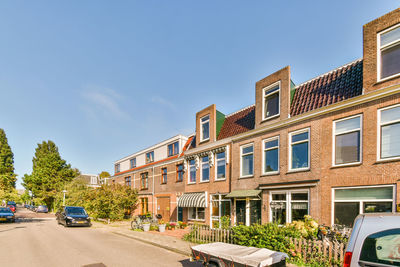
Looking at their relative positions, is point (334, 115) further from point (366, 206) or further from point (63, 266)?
point (63, 266)

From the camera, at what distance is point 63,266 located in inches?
325

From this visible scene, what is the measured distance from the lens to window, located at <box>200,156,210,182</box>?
1875 cm

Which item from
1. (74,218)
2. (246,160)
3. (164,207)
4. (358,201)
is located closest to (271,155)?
(246,160)

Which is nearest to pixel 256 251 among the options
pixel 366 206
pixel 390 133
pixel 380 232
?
pixel 380 232

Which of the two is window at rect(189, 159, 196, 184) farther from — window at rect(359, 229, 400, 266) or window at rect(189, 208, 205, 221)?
window at rect(359, 229, 400, 266)

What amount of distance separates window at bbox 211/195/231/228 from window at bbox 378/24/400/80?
11493 millimetres

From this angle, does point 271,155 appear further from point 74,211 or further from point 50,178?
point 50,178

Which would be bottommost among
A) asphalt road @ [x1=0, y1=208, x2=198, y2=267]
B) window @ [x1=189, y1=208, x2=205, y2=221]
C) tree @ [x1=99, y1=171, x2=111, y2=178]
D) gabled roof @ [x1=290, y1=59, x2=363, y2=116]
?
tree @ [x1=99, y1=171, x2=111, y2=178]

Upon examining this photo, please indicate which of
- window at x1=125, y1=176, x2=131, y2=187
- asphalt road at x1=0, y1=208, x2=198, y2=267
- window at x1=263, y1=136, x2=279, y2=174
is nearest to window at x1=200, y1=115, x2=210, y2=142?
window at x1=263, y1=136, x2=279, y2=174

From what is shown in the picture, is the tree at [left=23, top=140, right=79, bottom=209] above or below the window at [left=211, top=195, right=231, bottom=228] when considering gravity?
below

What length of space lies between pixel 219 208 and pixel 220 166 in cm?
305

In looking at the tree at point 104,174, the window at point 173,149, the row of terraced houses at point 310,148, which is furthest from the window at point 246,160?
the tree at point 104,174

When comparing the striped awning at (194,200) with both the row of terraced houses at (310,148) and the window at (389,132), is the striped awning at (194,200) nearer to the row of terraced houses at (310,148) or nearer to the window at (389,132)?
the row of terraced houses at (310,148)

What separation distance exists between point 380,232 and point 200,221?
16.5m
